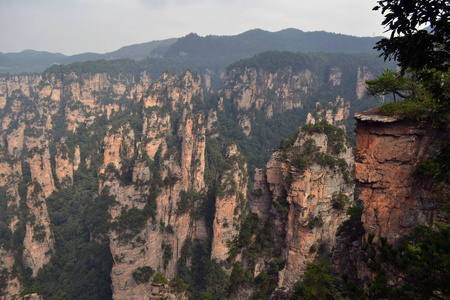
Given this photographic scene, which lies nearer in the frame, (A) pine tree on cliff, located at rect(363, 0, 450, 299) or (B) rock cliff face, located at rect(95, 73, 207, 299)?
(A) pine tree on cliff, located at rect(363, 0, 450, 299)

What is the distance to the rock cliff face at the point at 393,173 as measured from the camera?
10594 millimetres

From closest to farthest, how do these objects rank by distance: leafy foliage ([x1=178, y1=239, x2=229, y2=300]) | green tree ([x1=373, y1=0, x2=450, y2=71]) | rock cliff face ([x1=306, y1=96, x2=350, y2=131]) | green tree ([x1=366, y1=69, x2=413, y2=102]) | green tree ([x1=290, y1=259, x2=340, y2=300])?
green tree ([x1=373, y1=0, x2=450, y2=71]), green tree ([x1=366, y1=69, x2=413, y2=102]), green tree ([x1=290, y1=259, x2=340, y2=300]), leafy foliage ([x1=178, y1=239, x2=229, y2=300]), rock cliff face ([x1=306, y1=96, x2=350, y2=131])

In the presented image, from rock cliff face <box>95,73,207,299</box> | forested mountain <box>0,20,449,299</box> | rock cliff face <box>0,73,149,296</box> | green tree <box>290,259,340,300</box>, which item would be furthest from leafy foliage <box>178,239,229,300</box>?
green tree <box>290,259,340,300</box>

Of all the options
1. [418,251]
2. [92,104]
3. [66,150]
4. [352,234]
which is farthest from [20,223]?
[92,104]

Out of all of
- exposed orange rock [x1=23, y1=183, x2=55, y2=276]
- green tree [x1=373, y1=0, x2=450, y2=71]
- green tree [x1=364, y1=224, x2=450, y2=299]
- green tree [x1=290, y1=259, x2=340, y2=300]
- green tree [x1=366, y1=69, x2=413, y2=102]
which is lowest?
exposed orange rock [x1=23, y1=183, x2=55, y2=276]

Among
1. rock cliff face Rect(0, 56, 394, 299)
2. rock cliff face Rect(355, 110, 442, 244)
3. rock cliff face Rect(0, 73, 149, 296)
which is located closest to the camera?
rock cliff face Rect(355, 110, 442, 244)

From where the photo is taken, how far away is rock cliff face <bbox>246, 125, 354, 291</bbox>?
76.0ft

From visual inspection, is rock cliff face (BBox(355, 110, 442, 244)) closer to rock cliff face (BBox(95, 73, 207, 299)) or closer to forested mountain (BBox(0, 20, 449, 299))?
forested mountain (BBox(0, 20, 449, 299))

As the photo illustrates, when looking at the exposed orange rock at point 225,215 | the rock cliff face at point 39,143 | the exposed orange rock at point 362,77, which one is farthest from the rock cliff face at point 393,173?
the exposed orange rock at point 362,77

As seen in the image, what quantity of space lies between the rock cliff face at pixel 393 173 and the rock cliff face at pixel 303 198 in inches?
451

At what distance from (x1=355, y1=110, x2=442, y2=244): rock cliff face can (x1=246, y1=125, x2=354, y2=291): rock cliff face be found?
1146cm

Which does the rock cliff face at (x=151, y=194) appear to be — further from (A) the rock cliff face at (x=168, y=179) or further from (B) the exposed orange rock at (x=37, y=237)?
(B) the exposed orange rock at (x=37, y=237)

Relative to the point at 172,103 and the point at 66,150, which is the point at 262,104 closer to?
the point at 172,103

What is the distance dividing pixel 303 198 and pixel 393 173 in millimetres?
12527
